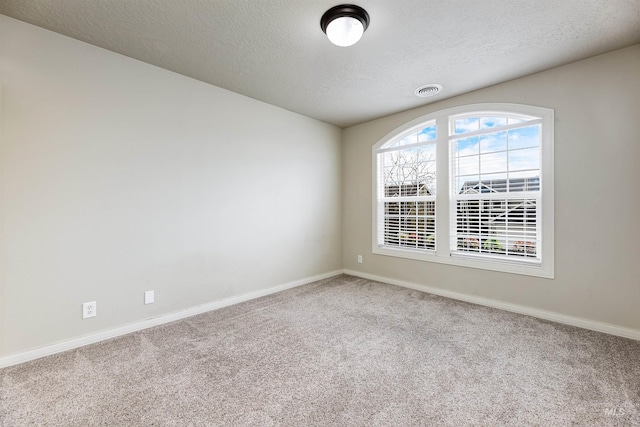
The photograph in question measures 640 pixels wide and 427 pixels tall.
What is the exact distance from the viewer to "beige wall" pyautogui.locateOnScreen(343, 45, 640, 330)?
7.94ft

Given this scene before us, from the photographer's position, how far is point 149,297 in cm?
268

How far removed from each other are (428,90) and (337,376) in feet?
10.2

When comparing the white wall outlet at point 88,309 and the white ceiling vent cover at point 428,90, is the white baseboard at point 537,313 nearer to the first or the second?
the white ceiling vent cover at point 428,90

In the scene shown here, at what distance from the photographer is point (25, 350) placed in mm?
2074

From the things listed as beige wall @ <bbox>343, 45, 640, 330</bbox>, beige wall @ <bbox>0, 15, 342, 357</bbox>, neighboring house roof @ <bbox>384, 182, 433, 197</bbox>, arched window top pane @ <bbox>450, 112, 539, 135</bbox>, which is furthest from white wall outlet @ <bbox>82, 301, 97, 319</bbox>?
arched window top pane @ <bbox>450, 112, 539, 135</bbox>

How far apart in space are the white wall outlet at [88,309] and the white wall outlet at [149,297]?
38 cm

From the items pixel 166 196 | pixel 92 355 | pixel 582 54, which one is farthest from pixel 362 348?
pixel 582 54

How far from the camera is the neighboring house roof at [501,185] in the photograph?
2.95 m

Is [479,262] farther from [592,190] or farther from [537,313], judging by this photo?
[592,190]

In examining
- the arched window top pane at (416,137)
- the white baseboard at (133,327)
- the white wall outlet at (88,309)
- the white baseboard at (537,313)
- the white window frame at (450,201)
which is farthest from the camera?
the arched window top pane at (416,137)

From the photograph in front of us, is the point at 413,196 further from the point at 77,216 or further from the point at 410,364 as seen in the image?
the point at 77,216

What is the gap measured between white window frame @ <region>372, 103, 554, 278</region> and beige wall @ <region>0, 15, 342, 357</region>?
5.07 ft

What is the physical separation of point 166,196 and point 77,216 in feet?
2.30

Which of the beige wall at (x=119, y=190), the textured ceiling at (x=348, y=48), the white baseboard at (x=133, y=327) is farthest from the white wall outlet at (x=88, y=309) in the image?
the textured ceiling at (x=348, y=48)
